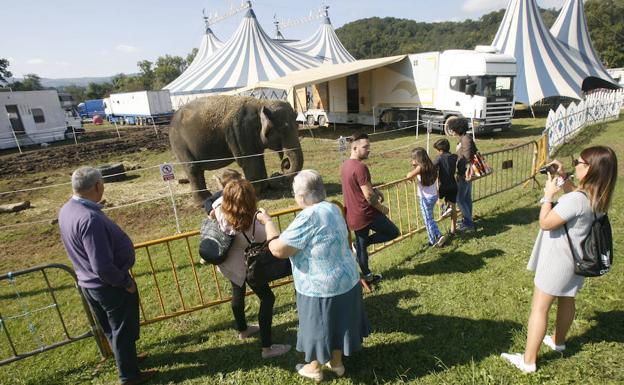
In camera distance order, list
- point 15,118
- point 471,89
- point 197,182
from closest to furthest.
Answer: point 197,182
point 471,89
point 15,118

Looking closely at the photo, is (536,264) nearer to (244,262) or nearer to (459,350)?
(459,350)

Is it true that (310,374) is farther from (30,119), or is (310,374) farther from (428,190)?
(30,119)

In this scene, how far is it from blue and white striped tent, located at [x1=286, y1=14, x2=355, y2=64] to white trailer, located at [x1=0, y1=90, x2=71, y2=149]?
2191 centimetres

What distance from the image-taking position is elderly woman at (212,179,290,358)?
2.57 metres

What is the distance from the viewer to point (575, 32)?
72.8ft

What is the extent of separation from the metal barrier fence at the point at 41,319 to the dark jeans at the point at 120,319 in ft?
1.22

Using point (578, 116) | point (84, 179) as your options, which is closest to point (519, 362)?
point (84, 179)

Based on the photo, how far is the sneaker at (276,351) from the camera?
3.08 meters

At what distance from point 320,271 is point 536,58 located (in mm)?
21889

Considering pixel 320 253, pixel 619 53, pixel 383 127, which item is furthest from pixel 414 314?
pixel 619 53

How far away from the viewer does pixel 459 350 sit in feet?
9.69

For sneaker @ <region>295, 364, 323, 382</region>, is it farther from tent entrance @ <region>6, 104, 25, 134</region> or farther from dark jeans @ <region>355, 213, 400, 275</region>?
tent entrance @ <region>6, 104, 25, 134</region>

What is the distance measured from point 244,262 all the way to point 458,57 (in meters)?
14.7

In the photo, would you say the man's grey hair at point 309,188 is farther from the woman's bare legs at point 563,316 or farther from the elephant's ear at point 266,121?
the elephant's ear at point 266,121
